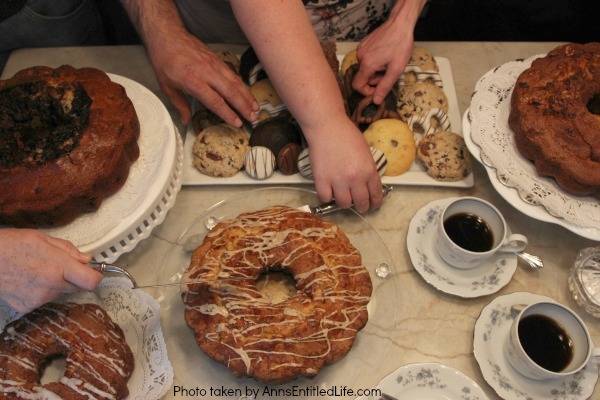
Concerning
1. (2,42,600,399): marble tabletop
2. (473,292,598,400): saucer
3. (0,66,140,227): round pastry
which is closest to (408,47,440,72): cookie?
(2,42,600,399): marble tabletop

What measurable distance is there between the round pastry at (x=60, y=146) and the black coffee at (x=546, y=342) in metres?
1.06

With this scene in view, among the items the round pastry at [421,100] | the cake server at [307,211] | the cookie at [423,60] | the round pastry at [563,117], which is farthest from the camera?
the cookie at [423,60]

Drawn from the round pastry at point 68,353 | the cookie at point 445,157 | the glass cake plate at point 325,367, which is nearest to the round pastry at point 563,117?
the cookie at point 445,157

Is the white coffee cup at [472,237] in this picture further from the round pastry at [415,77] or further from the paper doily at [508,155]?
the round pastry at [415,77]

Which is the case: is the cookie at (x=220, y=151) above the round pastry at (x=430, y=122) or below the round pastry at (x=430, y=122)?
above

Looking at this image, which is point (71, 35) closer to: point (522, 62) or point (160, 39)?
point (160, 39)

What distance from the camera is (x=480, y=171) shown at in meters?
1.58

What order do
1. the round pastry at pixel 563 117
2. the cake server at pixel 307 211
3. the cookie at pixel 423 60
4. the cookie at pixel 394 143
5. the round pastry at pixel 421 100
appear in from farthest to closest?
1. the cookie at pixel 423 60
2. the round pastry at pixel 421 100
3. the cookie at pixel 394 143
4. the cake server at pixel 307 211
5. the round pastry at pixel 563 117

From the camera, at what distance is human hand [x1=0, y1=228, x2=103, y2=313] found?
3.50 feet

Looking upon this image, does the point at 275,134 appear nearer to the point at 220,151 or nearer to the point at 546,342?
the point at 220,151

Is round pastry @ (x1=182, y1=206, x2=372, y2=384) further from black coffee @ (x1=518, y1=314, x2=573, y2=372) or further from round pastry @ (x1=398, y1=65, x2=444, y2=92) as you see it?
round pastry @ (x1=398, y1=65, x2=444, y2=92)

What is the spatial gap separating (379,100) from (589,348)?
0.86 m

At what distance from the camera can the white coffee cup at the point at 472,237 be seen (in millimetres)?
1273

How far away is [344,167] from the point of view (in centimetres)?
134
